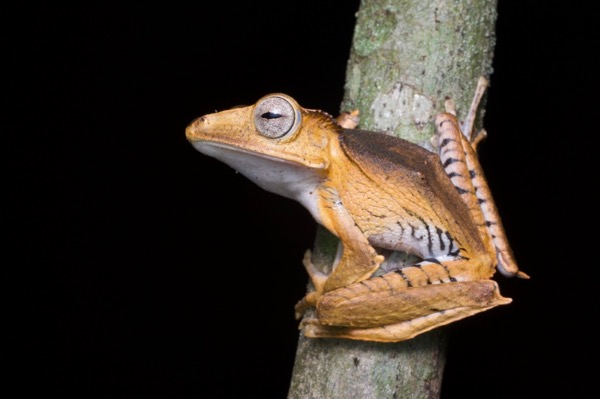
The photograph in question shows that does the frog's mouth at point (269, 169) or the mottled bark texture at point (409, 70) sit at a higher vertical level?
the mottled bark texture at point (409, 70)

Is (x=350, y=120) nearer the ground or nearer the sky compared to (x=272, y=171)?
nearer the sky

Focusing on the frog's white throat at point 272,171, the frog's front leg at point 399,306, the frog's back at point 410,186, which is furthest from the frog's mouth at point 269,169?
the frog's front leg at point 399,306

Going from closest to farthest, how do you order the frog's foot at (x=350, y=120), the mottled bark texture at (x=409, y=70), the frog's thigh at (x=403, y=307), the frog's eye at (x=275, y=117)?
1. the frog's thigh at (x=403, y=307)
2. the frog's eye at (x=275, y=117)
3. the mottled bark texture at (x=409, y=70)
4. the frog's foot at (x=350, y=120)

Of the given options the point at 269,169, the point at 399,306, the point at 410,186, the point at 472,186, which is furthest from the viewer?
the point at 472,186

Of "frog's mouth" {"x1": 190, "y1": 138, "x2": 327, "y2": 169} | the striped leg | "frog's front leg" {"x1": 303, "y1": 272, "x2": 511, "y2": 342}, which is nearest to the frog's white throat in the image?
"frog's mouth" {"x1": 190, "y1": 138, "x2": 327, "y2": 169}

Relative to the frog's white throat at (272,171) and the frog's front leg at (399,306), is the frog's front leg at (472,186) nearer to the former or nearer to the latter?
the frog's front leg at (399,306)

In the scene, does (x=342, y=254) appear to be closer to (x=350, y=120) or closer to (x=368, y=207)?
(x=368, y=207)

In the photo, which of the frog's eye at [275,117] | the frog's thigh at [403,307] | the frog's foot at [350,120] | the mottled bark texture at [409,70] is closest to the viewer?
the frog's thigh at [403,307]

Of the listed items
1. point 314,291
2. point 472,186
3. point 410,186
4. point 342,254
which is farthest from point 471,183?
point 314,291
